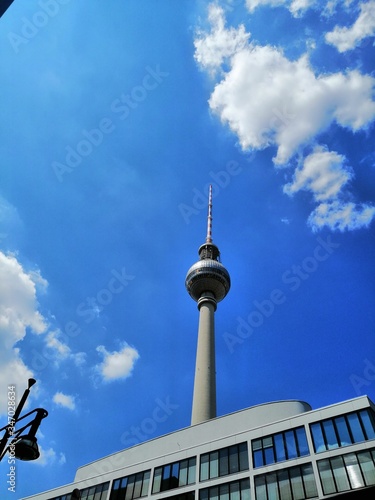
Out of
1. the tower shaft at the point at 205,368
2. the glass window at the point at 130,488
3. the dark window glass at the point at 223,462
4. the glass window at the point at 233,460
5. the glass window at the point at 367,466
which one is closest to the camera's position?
the glass window at the point at 367,466

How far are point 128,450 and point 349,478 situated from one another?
28576 millimetres

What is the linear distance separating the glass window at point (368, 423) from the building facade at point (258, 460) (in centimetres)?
7

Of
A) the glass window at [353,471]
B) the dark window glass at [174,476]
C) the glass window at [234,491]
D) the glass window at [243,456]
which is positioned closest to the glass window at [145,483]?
the dark window glass at [174,476]

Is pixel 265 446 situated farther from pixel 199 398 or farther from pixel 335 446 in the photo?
pixel 199 398

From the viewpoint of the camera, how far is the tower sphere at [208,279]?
79062mm

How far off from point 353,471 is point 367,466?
1.15m

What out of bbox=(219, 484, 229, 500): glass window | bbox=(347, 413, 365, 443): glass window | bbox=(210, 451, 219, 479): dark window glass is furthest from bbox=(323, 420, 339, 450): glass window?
bbox=(210, 451, 219, 479): dark window glass

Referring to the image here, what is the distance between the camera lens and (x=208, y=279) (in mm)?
78875

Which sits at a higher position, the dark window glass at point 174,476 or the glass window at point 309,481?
the dark window glass at point 174,476

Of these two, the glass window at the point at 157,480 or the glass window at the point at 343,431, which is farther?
the glass window at the point at 157,480

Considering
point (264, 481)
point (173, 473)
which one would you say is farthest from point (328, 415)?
point (173, 473)

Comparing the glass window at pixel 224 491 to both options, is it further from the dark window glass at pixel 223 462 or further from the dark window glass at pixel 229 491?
the dark window glass at pixel 223 462

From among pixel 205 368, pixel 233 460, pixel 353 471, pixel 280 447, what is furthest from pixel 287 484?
pixel 205 368

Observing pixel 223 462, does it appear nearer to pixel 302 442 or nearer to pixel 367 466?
pixel 302 442
